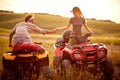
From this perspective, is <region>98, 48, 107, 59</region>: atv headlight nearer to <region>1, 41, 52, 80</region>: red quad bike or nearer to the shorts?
the shorts

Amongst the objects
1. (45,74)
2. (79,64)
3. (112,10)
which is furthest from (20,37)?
(112,10)

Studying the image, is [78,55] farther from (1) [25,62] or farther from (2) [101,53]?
(1) [25,62]

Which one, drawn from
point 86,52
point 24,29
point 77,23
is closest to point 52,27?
point 77,23

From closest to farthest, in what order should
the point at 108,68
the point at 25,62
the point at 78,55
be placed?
the point at 25,62 < the point at 78,55 < the point at 108,68

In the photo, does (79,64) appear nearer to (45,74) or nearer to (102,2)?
(45,74)

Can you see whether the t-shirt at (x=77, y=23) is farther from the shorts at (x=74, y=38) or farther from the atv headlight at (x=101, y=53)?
the atv headlight at (x=101, y=53)

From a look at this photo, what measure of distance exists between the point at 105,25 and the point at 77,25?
2.07 meters

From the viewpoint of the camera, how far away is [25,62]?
315 cm

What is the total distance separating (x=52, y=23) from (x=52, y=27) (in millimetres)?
228

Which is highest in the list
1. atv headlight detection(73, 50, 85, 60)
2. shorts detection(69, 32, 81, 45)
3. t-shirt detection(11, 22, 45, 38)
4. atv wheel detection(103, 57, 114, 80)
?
t-shirt detection(11, 22, 45, 38)

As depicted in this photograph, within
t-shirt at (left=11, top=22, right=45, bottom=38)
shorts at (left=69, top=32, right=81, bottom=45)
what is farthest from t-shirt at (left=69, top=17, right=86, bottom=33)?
t-shirt at (left=11, top=22, right=45, bottom=38)

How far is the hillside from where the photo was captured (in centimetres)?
524

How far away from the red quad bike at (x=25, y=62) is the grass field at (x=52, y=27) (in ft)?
6.31

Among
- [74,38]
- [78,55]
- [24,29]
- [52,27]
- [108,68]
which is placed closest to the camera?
[24,29]
